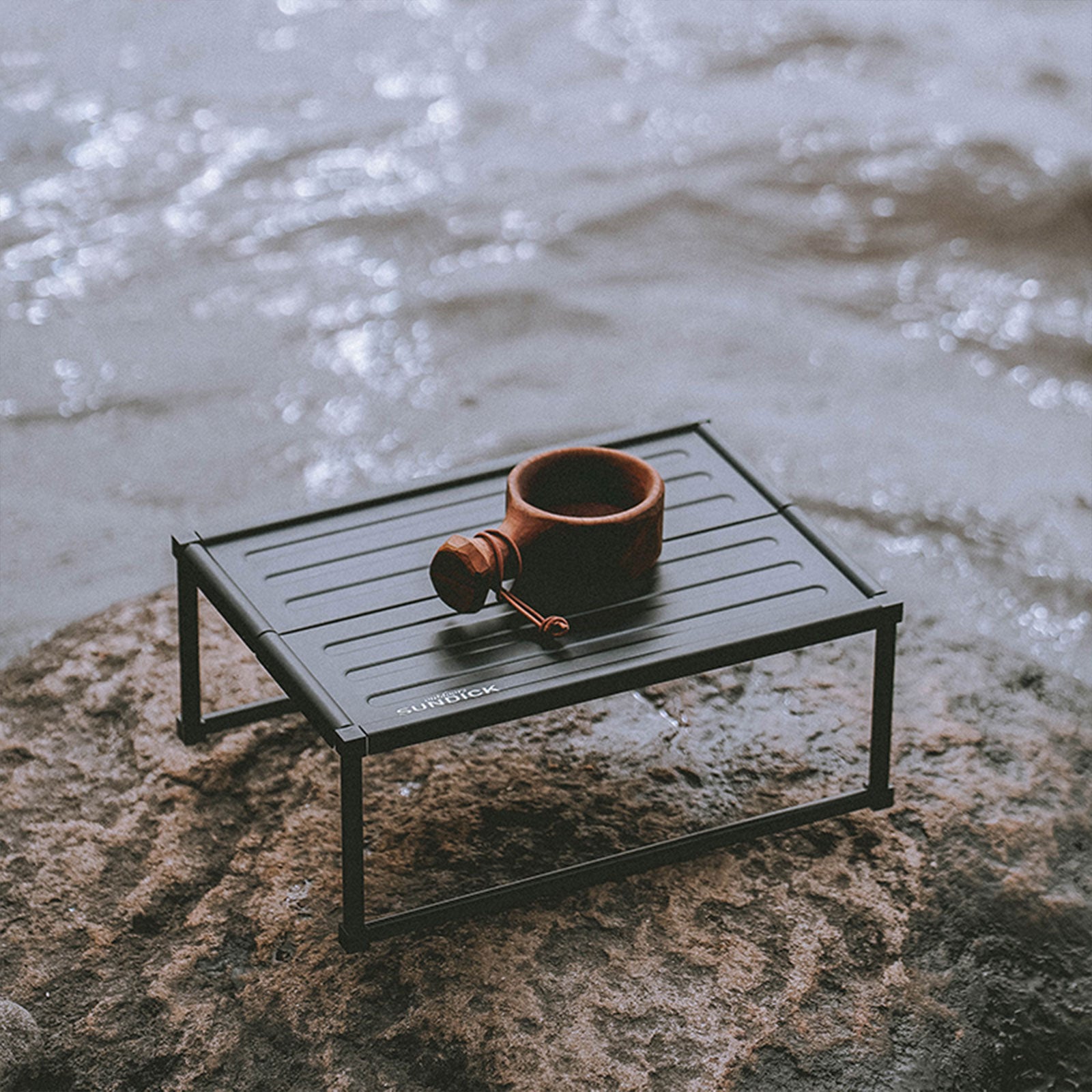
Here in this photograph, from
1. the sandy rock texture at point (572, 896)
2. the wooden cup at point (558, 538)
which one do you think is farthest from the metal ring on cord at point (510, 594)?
the sandy rock texture at point (572, 896)

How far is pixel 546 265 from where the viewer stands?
3246mm

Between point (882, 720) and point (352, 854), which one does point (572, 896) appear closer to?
point (352, 854)

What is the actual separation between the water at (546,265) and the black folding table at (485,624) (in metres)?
0.44

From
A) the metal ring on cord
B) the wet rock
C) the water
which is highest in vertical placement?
the metal ring on cord

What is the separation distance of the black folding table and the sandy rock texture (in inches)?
2.7

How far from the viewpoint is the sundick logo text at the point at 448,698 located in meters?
1.59

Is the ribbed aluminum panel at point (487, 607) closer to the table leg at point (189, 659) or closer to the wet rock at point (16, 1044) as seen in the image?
the table leg at point (189, 659)

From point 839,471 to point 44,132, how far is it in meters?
1.99

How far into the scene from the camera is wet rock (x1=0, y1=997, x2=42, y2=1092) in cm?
165

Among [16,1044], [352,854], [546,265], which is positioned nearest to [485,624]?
[352,854]

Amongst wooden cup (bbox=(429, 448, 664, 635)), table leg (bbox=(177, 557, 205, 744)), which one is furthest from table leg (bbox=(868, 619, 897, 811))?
table leg (bbox=(177, 557, 205, 744))

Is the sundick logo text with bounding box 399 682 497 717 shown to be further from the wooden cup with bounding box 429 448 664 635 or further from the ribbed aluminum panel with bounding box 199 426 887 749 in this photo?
the wooden cup with bounding box 429 448 664 635

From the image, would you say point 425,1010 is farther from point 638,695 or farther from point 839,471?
point 839,471

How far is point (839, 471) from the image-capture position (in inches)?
107
